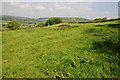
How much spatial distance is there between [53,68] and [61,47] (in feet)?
15.9

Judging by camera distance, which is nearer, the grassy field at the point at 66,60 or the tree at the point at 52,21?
the grassy field at the point at 66,60

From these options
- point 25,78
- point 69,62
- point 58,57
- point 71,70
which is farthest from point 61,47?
point 25,78

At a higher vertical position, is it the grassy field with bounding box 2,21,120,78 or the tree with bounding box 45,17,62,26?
the tree with bounding box 45,17,62,26

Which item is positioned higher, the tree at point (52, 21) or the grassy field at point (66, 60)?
the tree at point (52, 21)

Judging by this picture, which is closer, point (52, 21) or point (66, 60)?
point (66, 60)

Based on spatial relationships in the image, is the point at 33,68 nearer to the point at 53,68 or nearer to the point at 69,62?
the point at 53,68

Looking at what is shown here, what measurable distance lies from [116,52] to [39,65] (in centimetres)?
634

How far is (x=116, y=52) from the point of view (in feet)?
50.7

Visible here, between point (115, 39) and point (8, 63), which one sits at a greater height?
point (115, 39)

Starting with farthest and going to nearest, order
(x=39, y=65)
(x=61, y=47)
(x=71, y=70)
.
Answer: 1. (x=61, y=47)
2. (x=39, y=65)
3. (x=71, y=70)

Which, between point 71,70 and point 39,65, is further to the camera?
point 39,65

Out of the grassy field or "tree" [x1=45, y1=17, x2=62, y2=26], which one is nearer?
the grassy field

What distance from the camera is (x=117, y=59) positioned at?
14.4 metres

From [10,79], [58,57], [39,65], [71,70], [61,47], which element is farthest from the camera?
[61,47]
